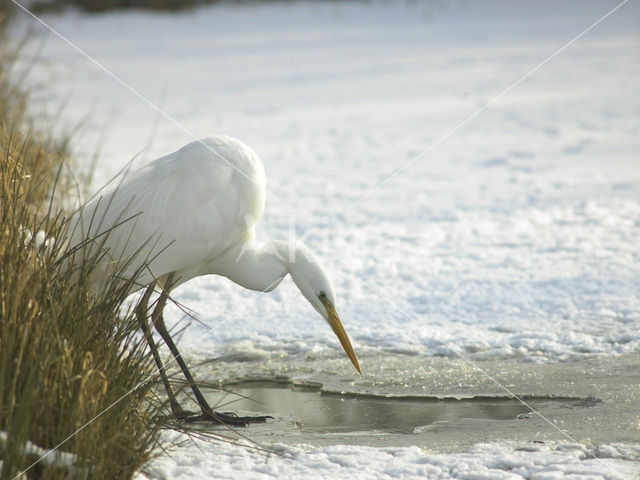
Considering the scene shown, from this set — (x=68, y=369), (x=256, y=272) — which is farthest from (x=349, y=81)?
(x=68, y=369)

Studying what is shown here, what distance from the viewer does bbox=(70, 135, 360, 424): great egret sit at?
4.05 metres

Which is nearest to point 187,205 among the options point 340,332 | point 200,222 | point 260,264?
point 200,222

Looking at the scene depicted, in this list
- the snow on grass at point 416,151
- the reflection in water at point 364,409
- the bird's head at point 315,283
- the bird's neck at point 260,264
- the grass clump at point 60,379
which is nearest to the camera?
the grass clump at point 60,379

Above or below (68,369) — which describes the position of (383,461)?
below

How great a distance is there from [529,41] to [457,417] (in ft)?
40.6

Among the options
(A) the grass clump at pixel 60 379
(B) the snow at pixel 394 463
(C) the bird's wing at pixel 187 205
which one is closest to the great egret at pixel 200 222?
(C) the bird's wing at pixel 187 205

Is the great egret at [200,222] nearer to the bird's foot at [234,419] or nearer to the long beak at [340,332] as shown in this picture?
the long beak at [340,332]

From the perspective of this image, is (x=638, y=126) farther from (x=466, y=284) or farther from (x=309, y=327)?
(x=309, y=327)

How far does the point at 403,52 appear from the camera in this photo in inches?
581

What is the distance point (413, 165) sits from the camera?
896cm

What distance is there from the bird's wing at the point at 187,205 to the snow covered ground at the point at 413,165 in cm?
75

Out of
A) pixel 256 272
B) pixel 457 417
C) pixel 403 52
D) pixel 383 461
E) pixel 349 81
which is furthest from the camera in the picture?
pixel 403 52

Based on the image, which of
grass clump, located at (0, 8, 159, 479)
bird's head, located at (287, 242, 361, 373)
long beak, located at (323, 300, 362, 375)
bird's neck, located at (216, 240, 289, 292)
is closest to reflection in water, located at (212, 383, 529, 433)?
long beak, located at (323, 300, 362, 375)

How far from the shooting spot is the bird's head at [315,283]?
411 cm
